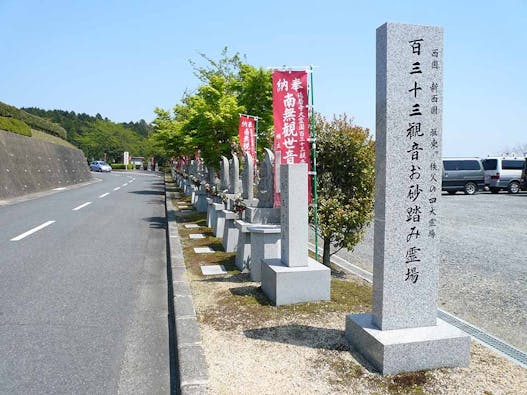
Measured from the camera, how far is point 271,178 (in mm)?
7477

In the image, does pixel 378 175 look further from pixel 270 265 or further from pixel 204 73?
pixel 204 73

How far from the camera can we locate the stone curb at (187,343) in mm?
3484

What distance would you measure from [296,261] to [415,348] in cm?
222

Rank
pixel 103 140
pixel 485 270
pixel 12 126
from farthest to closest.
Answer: pixel 103 140 < pixel 12 126 < pixel 485 270

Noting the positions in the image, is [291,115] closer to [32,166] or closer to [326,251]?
[326,251]

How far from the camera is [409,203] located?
3.85 metres

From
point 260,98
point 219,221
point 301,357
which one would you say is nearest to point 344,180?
point 219,221

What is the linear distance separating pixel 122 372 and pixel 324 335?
207 cm

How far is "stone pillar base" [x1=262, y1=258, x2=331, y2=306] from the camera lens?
17.8 feet

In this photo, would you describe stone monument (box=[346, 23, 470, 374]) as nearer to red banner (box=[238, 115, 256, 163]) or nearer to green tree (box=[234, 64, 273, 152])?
red banner (box=[238, 115, 256, 163])

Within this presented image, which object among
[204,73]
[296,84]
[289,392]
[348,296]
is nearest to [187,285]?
[348,296]

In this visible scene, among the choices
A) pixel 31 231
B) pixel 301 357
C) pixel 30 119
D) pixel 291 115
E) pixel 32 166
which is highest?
pixel 30 119

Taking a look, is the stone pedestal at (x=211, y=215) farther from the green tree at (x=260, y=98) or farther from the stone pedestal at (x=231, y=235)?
the green tree at (x=260, y=98)

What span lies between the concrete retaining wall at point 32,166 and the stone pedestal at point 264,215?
17727 millimetres
